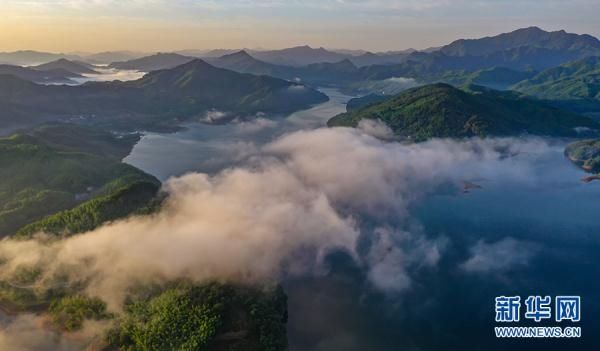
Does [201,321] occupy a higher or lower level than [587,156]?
lower

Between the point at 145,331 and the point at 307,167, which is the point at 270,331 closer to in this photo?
the point at 145,331

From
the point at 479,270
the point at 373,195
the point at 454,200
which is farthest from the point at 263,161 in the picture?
the point at 479,270

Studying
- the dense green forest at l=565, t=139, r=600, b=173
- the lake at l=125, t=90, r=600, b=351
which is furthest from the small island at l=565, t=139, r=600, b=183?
the lake at l=125, t=90, r=600, b=351

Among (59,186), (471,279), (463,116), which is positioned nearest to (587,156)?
(463,116)

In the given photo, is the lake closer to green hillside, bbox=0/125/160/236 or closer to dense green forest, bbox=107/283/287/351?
dense green forest, bbox=107/283/287/351

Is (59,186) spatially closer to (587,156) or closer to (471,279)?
(471,279)

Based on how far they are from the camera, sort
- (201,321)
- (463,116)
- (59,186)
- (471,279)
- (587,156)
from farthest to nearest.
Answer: (463,116) < (587,156) < (59,186) < (471,279) < (201,321)
